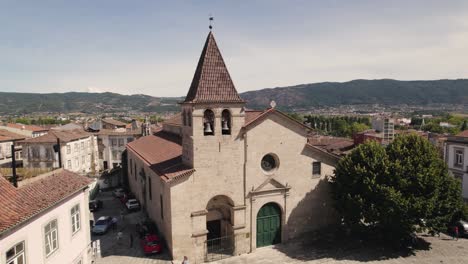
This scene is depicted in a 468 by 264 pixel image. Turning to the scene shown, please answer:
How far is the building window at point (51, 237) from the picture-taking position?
56.3 feet

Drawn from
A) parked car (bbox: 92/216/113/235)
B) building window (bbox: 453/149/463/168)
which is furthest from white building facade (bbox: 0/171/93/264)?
building window (bbox: 453/149/463/168)

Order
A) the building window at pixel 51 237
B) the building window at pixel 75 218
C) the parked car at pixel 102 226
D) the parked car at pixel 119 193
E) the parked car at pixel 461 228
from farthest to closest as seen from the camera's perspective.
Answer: the parked car at pixel 119 193, the parked car at pixel 102 226, the parked car at pixel 461 228, the building window at pixel 75 218, the building window at pixel 51 237

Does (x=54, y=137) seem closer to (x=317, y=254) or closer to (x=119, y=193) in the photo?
(x=119, y=193)

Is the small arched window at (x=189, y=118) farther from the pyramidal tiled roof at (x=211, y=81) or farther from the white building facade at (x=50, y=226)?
the white building facade at (x=50, y=226)

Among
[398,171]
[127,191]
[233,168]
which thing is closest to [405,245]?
[398,171]

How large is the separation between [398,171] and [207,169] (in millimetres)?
15518

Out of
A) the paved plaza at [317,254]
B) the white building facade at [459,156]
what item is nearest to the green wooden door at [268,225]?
the paved plaza at [317,254]

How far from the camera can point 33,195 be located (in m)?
17.0

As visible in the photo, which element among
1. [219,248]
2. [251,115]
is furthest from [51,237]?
[251,115]

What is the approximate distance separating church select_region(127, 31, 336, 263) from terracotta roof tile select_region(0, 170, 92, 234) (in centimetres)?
701

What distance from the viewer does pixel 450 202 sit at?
26.1 m

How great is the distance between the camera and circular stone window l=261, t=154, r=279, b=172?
28438 mm

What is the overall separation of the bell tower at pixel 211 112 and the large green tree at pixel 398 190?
10.7 meters

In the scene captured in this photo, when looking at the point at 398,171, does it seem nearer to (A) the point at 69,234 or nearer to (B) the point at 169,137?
(A) the point at 69,234
